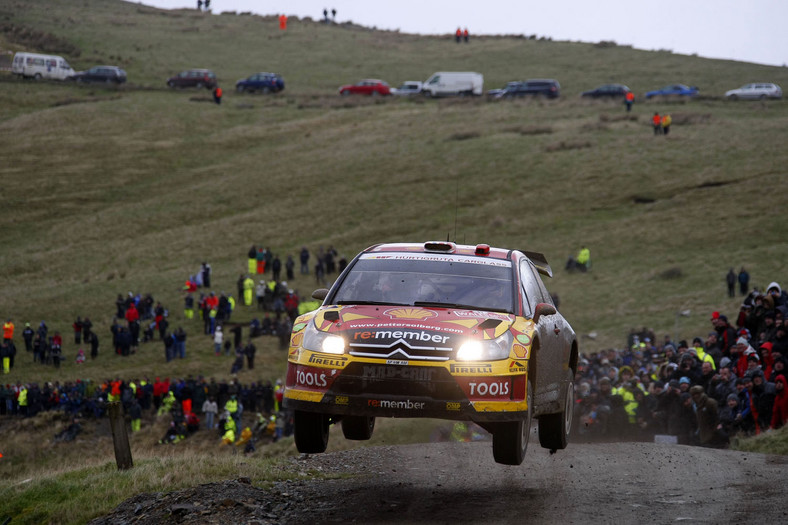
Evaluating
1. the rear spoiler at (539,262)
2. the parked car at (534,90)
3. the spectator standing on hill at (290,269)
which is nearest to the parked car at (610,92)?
the parked car at (534,90)

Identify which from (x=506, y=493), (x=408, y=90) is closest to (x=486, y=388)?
(x=506, y=493)

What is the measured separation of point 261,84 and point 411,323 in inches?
3061

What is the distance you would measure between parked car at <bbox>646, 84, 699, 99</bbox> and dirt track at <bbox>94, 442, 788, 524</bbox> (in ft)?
223

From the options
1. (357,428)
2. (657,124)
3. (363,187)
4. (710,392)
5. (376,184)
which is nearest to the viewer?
(357,428)

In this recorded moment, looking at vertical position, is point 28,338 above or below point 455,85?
below

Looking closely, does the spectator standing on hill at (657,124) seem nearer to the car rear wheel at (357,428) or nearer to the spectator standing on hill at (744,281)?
the spectator standing on hill at (744,281)

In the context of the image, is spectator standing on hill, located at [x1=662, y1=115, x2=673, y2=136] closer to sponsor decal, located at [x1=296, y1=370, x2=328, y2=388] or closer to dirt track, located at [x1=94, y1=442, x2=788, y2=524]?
dirt track, located at [x1=94, y1=442, x2=788, y2=524]

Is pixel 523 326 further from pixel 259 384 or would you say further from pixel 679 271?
pixel 679 271

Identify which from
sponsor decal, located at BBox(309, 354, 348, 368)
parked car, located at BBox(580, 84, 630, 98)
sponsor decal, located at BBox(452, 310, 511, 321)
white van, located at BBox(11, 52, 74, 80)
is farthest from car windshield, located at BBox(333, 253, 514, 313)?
white van, located at BBox(11, 52, 74, 80)

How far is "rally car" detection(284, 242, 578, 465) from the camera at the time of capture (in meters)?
7.57

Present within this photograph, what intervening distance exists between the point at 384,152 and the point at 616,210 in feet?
65.4

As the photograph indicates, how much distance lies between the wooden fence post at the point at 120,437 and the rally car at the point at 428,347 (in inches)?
117

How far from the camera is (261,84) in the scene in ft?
272

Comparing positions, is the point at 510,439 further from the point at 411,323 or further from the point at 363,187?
the point at 363,187
